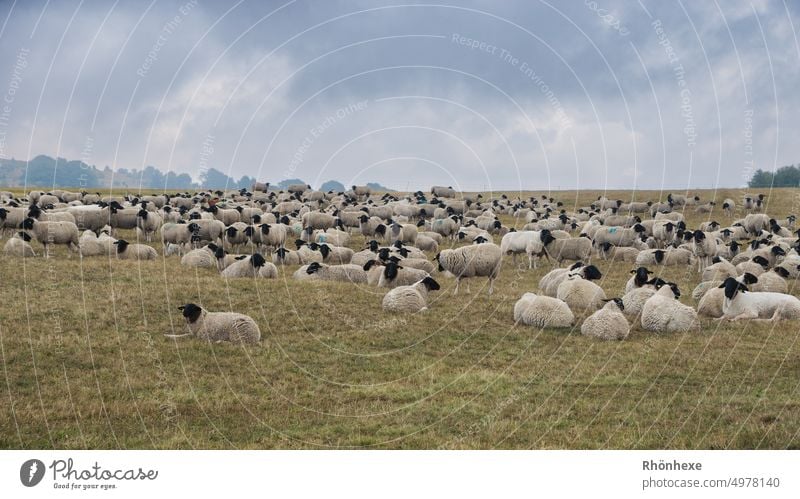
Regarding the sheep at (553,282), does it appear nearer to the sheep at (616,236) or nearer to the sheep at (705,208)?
the sheep at (616,236)

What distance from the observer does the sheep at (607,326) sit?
1838 centimetres

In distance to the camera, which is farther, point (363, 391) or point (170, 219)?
point (170, 219)

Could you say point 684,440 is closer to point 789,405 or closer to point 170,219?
point 789,405

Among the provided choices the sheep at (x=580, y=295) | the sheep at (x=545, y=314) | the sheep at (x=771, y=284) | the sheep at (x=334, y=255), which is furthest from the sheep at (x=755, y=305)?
the sheep at (x=334, y=255)

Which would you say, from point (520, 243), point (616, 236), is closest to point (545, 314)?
point (520, 243)

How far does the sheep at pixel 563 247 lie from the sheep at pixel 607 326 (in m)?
14.7

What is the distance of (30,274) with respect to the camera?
23375 millimetres

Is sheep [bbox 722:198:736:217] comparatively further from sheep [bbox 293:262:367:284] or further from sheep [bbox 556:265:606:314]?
sheep [bbox 293:262:367:284]

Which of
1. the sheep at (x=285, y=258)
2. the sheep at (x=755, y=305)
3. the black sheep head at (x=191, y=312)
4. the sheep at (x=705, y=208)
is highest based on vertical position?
the sheep at (x=705, y=208)

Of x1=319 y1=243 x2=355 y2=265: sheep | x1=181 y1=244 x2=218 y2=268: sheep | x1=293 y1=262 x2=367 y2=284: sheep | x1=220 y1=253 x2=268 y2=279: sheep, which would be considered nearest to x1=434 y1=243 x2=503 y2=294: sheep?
x1=293 y1=262 x2=367 y2=284: sheep

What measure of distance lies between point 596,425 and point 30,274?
21078mm
